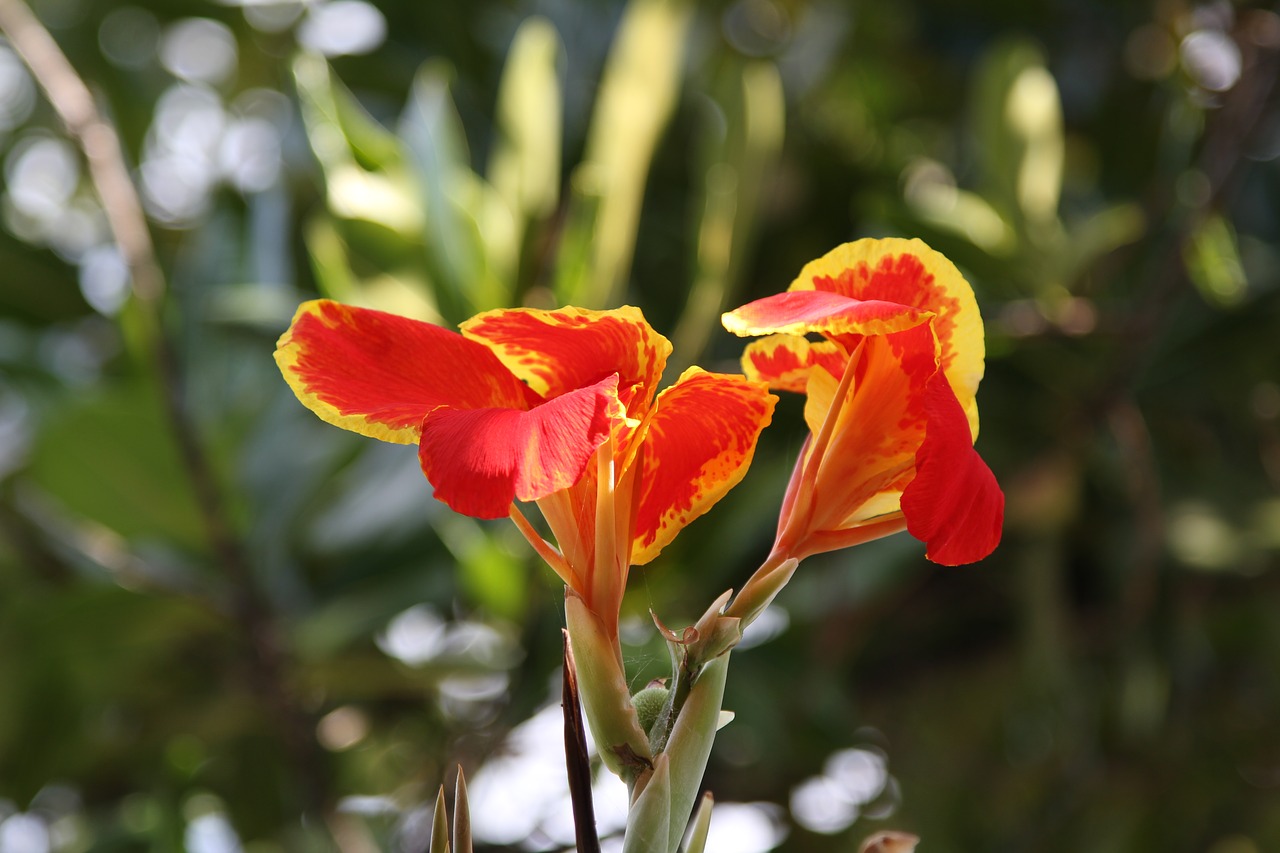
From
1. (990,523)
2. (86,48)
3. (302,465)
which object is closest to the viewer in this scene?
(990,523)

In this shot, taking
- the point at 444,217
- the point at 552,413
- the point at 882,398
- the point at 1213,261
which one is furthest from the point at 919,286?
the point at 1213,261

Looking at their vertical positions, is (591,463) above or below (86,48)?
above

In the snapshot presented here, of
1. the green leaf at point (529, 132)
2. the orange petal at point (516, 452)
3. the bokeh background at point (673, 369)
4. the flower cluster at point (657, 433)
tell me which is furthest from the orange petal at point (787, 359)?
the green leaf at point (529, 132)

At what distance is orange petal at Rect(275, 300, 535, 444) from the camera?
16.3 inches

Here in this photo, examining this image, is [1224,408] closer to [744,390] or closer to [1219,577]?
[1219,577]

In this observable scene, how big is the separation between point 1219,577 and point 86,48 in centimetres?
170

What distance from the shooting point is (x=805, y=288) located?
46 cm

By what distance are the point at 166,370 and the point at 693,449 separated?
0.75 meters

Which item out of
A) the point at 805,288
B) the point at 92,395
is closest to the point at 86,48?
the point at 92,395

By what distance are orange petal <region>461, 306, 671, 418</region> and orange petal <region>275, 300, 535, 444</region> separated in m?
0.02

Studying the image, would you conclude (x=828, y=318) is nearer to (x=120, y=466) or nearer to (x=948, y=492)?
(x=948, y=492)

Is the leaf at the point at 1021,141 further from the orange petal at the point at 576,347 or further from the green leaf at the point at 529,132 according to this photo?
the orange petal at the point at 576,347

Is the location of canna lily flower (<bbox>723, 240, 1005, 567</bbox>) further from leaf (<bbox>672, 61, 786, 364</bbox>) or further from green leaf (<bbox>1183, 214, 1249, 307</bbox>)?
green leaf (<bbox>1183, 214, 1249, 307</bbox>)

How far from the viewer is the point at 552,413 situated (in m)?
0.39
